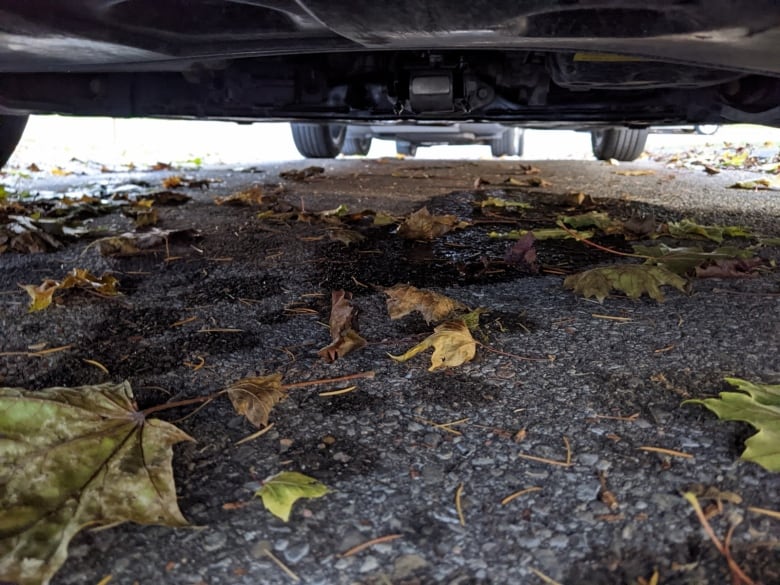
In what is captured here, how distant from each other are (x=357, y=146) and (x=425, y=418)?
745cm

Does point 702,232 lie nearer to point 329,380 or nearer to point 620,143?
point 329,380

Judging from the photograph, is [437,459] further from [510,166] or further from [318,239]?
[510,166]

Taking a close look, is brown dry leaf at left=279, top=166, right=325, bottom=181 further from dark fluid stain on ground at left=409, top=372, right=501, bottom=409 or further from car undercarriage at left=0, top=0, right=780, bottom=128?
dark fluid stain on ground at left=409, top=372, right=501, bottom=409

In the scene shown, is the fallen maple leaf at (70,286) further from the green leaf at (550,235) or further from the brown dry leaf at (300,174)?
the brown dry leaf at (300,174)

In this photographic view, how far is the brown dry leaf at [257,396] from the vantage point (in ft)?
3.41

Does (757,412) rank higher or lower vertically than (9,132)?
lower

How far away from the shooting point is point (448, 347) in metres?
1.26

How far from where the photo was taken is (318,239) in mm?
2273

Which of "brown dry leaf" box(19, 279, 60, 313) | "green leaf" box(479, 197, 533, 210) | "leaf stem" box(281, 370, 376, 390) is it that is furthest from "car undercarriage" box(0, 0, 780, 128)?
"leaf stem" box(281, 370, 376, 390)

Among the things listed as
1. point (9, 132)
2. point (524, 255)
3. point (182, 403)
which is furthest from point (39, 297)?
point (9, 132)

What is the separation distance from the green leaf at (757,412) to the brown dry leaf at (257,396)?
2.16ft

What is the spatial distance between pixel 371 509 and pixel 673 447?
1.44ft

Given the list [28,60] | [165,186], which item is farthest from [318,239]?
[165,186]

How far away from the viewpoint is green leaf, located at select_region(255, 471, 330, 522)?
2.68 ft
